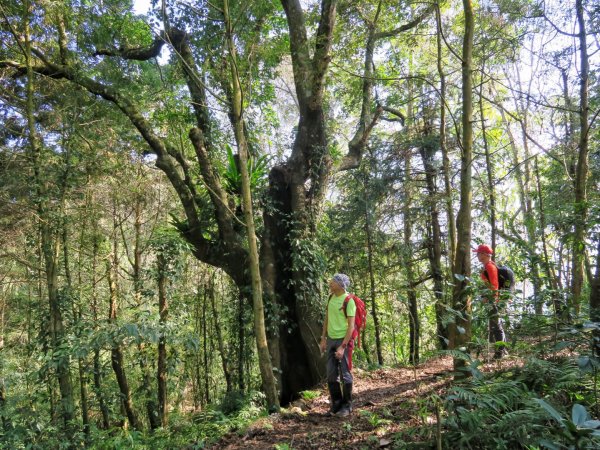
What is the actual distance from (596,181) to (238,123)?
8773 mm

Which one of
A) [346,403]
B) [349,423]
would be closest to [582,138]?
[346,403]

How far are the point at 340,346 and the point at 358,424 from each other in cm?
82

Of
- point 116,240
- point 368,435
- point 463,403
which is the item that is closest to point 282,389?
point 368,435

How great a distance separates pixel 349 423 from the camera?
405 centimetres

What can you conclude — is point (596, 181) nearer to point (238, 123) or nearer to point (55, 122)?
point (238, 123)

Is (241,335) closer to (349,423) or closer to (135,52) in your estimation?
(349,423)

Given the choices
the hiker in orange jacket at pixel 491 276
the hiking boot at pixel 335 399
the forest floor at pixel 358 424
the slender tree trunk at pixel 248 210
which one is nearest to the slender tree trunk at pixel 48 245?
the forest floor at pixel 358 424

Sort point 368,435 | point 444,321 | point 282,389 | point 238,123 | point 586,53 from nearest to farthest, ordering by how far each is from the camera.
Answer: point 444,321
point 368,435
point 238,123
point 586,53
point 282,389

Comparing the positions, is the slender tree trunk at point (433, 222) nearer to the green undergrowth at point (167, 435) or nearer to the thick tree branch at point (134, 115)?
the green undergrowth at point (167, 435)

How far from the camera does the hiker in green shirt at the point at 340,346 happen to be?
4.47 m

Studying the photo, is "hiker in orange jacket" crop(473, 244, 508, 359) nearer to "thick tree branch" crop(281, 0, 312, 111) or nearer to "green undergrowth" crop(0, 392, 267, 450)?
"green undergrowth" crop(0, 392, 267, 450)

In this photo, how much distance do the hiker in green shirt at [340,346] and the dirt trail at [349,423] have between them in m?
0.20

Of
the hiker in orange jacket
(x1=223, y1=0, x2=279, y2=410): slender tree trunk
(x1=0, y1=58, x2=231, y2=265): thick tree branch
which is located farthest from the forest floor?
(x1=0, y1=58, x2=231, y2=265): thick tree branch

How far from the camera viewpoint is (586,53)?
6023 mm
